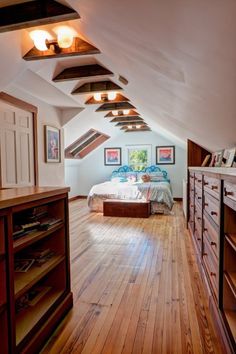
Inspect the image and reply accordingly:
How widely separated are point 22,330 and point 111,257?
5.55 feet

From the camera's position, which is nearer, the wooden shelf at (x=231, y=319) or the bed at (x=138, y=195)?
the wooden shelf at (x=231, y=319)

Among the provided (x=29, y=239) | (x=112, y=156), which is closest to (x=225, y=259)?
(x=29, y=239)

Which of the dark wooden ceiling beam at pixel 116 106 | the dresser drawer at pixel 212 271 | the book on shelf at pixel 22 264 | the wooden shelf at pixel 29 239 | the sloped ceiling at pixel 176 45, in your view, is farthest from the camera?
the dark wooden ceiling beam at pixel 116 106

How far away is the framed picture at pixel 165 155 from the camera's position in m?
7.70

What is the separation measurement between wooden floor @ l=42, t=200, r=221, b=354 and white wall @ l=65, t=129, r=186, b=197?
13.0ft

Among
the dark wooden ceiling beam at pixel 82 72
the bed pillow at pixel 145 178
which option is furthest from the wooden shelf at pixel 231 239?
the bed pillow at pixel 145 178

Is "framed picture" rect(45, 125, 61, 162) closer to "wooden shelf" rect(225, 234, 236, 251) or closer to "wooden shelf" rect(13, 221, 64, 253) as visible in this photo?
"wooden shelf" rect(13, 221, 64, 253)

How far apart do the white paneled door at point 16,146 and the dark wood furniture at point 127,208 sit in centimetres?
195

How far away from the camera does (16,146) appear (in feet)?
11.8

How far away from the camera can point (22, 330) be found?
1454 mm

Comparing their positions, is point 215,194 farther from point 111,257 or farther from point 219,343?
point 111,257

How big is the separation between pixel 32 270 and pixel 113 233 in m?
2.55

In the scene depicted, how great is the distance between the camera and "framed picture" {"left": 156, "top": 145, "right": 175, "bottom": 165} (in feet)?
A: 25.3

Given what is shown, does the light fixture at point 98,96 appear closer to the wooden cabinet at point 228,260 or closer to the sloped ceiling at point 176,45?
the sloped ceiling at point 176,45
